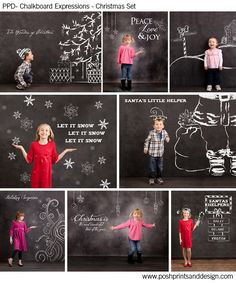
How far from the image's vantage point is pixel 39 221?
3.19 metres

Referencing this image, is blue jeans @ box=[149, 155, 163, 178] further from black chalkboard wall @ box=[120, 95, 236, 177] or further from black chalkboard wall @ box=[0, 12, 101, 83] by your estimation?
black chalkboard wall @ box=[0, 12, 101, 83]

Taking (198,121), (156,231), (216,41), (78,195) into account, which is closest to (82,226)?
(78,195)

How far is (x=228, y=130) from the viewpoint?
3172 millimetres

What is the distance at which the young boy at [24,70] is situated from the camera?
315cm

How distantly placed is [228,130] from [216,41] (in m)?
0.42

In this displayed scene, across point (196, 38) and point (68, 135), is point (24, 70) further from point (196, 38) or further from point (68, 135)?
point (196, 38)

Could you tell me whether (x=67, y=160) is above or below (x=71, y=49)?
below

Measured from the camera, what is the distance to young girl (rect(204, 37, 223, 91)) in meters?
3.14

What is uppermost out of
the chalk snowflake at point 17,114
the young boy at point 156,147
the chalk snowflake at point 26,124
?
the chalk snowflake at point 17,114

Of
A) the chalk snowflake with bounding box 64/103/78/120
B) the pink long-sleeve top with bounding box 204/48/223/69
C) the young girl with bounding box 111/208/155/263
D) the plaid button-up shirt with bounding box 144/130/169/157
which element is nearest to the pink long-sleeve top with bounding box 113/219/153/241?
the young girl with bounding box 111/208/155/263

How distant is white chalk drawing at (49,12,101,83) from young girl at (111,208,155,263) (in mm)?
654

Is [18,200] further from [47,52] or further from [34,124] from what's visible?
[47,52]

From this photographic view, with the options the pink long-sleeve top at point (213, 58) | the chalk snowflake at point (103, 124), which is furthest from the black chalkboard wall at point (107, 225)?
the pink long-sleeve top at point (213, 58)

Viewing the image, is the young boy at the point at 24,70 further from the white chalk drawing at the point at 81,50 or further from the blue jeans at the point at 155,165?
the blue jeans at the point at 155,165
